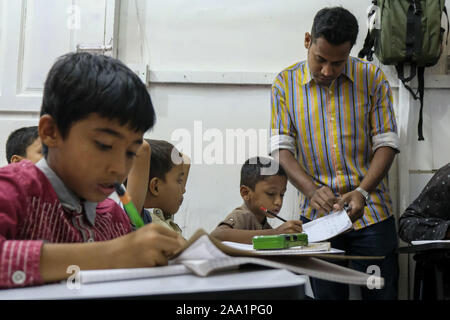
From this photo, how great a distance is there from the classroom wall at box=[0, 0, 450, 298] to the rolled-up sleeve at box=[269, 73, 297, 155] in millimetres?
330

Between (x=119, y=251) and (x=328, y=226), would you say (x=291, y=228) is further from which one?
(x=119, y=251)

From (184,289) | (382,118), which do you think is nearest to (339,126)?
(382,118)

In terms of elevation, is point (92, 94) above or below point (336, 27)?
below

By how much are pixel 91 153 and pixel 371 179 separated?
1.56 metres

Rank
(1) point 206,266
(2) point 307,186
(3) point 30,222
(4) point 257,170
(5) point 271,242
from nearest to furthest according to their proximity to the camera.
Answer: (1) point 206,266 → (3) point 30,222 → (5) point 271,242 → (2) point 307,186 → (4) point 257,170

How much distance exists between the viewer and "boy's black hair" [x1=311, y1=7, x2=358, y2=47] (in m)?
2.14

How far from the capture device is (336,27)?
7.02ft

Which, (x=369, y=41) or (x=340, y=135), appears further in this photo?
(x=369, y=41)

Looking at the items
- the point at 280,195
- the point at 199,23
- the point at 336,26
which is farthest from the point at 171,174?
the point at 199,23

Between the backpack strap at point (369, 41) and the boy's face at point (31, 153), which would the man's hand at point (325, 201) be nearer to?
the backpack strap at point (369, 41)

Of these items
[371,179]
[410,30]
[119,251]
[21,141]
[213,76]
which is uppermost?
[410,30]

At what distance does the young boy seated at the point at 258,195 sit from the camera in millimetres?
2006

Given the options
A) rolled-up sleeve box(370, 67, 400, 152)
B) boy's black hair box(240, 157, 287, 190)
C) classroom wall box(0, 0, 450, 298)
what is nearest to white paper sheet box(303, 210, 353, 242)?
boy's black hair box(240, 157, 287, 190)

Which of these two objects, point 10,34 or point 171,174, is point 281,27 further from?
point 10,34
